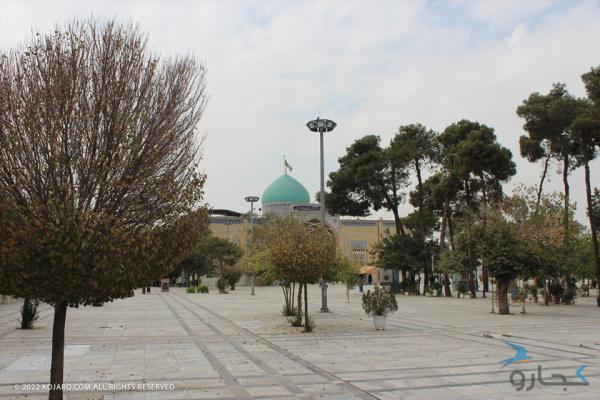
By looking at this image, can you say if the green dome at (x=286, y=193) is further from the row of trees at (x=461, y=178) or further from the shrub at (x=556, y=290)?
the shrub at (x=556, y=290)

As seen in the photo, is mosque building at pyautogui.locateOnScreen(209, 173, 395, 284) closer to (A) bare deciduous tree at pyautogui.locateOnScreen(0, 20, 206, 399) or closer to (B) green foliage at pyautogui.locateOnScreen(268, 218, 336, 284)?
(B) green foliage at pyautogui.locateOnScreen(268, 218, 336, 284)

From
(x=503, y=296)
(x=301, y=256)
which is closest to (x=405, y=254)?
(x=503, y=296)

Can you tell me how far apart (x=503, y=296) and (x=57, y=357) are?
21040mm

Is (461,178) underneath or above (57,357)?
above

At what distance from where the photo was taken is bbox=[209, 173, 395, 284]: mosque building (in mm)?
76062

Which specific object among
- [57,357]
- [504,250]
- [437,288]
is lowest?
[437,288]

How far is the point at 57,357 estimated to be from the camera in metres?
7.20

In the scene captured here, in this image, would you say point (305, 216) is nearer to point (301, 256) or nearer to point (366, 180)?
point (366, 180)

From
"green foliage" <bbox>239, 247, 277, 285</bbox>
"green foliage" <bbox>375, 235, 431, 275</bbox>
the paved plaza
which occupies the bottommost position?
the paved plaza

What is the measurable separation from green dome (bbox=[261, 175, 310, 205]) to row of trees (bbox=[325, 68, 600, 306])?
2713 centimetres

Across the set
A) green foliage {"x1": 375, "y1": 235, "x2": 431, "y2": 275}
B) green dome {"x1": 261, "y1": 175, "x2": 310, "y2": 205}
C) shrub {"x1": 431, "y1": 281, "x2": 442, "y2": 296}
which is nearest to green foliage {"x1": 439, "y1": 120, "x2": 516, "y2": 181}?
green foliage {"x1": 375, "y1": 235, "x2": 431, "y2": 275}

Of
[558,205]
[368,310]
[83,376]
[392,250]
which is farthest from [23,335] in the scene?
[392,250]

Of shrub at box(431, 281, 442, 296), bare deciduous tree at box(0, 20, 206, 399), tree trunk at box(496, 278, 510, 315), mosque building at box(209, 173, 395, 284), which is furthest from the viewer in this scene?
mosque building at box(209, 173, 395, 284)

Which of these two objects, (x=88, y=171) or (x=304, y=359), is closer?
(x=88, y=171)
